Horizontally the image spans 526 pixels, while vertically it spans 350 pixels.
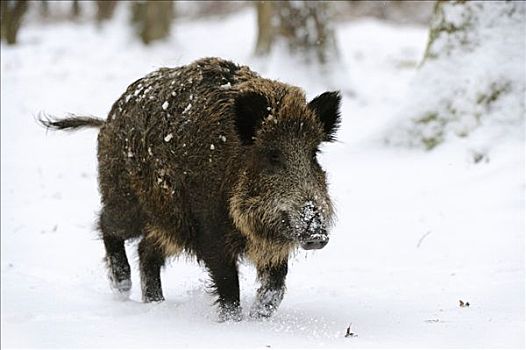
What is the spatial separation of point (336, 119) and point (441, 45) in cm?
493

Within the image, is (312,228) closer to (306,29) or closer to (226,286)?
(226,286)

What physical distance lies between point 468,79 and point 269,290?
492 cm

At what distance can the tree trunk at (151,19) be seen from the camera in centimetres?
2120

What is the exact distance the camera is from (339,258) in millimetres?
8164

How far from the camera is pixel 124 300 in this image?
7.04m

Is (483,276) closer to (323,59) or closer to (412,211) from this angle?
(412,211)

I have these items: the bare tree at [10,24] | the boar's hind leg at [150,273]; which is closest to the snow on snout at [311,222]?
the boar's hind leg at [150,273]

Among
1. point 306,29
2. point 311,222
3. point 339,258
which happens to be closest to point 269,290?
point 311,222

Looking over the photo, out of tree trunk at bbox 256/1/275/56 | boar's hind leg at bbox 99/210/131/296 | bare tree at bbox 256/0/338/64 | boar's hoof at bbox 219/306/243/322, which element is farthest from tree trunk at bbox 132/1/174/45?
boar's hoof at bbox 219/306/243/322

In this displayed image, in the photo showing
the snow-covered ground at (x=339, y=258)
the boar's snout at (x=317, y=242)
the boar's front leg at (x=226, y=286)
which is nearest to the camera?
the boar's snout at (x=317, y=242)

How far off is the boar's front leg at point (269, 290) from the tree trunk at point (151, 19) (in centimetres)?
1582

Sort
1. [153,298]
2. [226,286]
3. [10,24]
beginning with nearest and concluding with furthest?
[226,286] → [153,298] → [10,24]

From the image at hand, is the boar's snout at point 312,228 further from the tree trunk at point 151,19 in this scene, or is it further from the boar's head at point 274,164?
the tree trunk at point 151,19

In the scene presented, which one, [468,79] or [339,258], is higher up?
[468,79]
